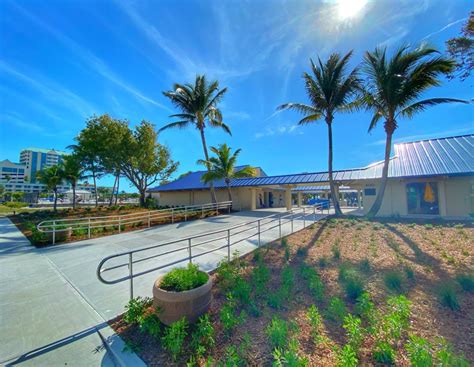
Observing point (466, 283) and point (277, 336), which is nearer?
point (277, 336)

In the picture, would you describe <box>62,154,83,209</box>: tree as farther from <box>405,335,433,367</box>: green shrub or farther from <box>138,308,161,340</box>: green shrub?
<box>405,335,433,367</box>: green shrub

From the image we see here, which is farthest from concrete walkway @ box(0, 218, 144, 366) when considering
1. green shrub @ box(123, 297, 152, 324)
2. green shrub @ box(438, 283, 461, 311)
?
green shrub @ box(438, 283, 461, 311)

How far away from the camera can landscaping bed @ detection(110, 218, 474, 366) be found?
2.18 m

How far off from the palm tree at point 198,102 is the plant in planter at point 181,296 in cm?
1445

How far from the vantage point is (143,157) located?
19531 mm

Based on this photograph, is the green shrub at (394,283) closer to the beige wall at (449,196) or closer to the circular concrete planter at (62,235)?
the circular concrete planter at (62,235)

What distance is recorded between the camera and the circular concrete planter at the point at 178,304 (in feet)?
8.63

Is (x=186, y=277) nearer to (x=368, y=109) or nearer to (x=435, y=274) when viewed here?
(x=435, y=274)

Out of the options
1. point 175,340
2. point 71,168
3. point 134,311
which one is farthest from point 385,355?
point 71,168

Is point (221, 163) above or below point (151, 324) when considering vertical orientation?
above

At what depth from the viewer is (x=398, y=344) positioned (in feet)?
7.73

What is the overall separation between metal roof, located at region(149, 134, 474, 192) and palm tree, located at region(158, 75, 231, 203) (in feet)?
20.8

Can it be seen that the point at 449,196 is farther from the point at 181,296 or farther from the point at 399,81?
the point at 181,296

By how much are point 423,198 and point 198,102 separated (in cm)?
1633
